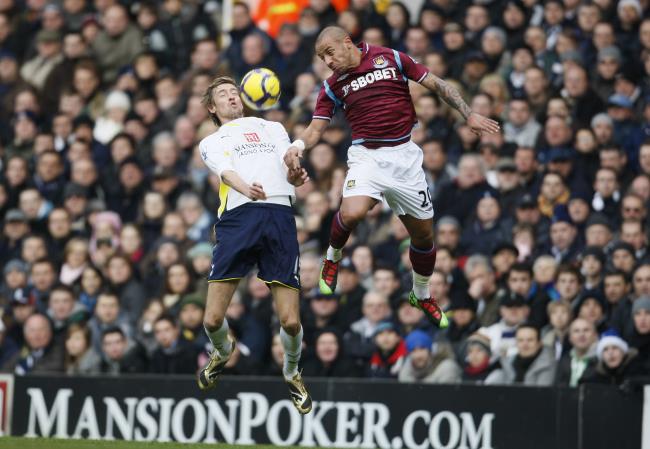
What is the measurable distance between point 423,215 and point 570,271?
10.2ft

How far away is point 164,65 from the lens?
72.3 feet

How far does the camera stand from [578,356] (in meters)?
15.4

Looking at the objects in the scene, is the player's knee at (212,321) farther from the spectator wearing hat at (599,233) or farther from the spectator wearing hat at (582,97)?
the spectator wearing hat at (582,97)

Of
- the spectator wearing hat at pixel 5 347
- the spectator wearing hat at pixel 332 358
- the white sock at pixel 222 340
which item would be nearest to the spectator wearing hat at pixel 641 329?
the spectator wearing hat at pixel 332 358

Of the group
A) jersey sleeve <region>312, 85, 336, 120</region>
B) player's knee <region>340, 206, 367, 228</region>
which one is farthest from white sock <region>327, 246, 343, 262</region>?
jersey sleeve <region>312, 85, 336, 120</region>

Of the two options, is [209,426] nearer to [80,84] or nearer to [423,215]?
[423,215]

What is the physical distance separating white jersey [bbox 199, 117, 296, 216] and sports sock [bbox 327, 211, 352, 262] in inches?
20.6

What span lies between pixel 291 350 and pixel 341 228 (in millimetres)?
1118

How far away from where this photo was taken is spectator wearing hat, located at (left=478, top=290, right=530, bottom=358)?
622 inches

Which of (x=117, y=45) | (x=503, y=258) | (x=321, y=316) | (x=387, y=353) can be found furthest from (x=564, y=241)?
(x=117, y=45)

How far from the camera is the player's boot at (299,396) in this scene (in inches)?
513

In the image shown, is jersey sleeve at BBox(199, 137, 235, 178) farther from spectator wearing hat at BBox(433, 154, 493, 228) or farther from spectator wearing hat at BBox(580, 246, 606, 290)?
spectator wearing hat at BBox(433, 154, 493, 228)

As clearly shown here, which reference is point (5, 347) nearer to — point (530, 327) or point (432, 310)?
point (530, 327)

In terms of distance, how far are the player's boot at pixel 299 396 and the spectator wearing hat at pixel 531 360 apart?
314cm
